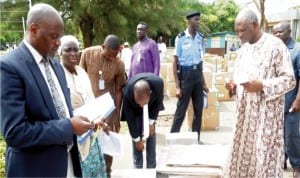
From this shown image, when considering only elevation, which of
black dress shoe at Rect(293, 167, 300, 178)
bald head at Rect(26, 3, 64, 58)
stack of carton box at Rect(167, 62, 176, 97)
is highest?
bald head at Rect(26, 3, 64, 58)

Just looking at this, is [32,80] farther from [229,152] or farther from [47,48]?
[229,152]

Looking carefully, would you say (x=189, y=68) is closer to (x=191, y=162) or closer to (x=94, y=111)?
(x=191, y=162)

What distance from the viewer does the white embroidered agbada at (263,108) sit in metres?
2.95

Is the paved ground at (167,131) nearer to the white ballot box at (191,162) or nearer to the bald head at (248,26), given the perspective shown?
the white ballot box at (191,162)

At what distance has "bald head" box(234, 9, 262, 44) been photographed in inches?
116

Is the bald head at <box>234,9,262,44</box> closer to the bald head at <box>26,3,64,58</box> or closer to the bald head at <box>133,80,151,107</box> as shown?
the bald head at <box>133,80,151,107</box>

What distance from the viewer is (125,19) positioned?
46.9 ft

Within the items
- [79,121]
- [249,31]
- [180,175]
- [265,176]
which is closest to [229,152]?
[265,176]

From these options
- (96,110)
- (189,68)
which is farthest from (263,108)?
(189,68)

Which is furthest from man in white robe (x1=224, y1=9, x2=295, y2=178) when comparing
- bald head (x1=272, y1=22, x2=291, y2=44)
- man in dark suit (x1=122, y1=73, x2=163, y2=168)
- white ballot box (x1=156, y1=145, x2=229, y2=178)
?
bald head (x1=272, y1=22, x2=291, y2=44)

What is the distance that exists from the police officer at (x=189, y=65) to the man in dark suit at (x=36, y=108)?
→ 10.7 ft

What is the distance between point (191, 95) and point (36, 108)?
3.61 m

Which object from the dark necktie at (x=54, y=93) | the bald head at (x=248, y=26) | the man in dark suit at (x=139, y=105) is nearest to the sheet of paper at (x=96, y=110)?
the dark necktie at (x=54, y=93)

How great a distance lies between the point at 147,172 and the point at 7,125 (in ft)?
6.27
